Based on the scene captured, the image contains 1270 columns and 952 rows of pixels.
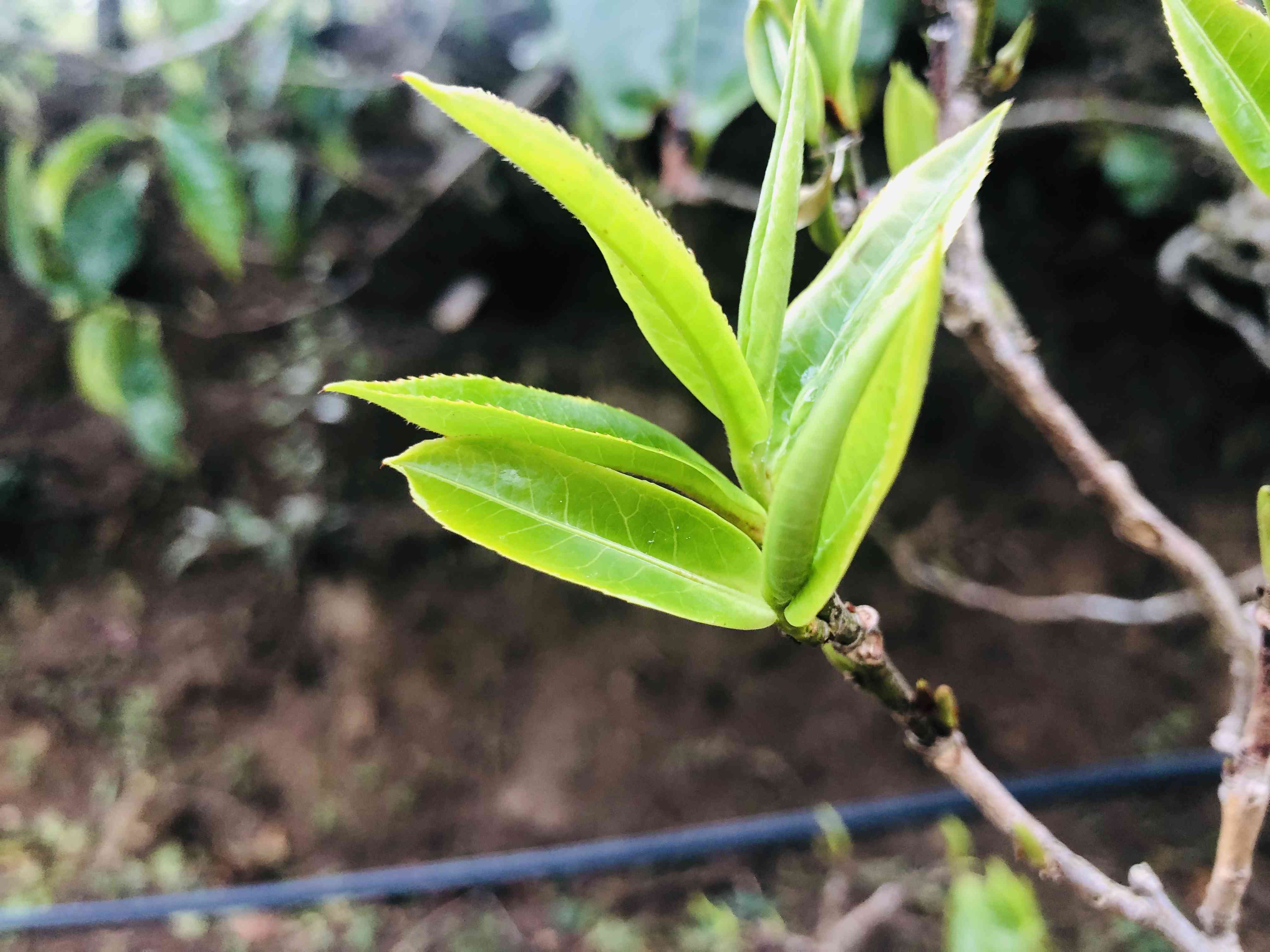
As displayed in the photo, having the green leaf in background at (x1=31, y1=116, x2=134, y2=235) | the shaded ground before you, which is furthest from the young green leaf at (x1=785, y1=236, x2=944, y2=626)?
the green leaf in background at (x1=31, y1=116, x2=134, y2=235)

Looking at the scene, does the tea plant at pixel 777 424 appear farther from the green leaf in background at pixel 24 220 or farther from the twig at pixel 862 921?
the green leaf in background at pixel 24 220

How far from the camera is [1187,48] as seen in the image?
0.22m

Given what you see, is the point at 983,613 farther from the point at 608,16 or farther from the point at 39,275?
the point at 39,275

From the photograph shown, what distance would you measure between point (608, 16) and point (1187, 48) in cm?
39

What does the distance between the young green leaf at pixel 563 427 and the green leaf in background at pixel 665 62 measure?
0.34 metres

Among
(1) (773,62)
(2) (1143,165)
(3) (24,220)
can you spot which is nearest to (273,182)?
(3) (24,220)

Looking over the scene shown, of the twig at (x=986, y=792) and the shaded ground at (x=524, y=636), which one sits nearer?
the twig at (x=986, y=792)

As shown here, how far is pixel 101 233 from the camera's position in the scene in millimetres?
863

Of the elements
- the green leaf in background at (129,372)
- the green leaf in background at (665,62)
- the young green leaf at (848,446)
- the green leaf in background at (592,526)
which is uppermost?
the green leaf in background at (665,62)

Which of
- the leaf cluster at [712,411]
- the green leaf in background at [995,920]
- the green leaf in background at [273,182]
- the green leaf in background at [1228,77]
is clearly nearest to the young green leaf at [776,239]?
the leaf cluster at [712,411]

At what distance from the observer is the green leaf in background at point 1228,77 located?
0.22 meters

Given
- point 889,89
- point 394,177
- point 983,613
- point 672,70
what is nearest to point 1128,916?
point 889,89

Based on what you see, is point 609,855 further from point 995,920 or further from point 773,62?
point 773,62

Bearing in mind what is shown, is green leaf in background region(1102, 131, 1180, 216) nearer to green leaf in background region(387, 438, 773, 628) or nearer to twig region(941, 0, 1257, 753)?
twig region(941, 0, 1257, 753)
